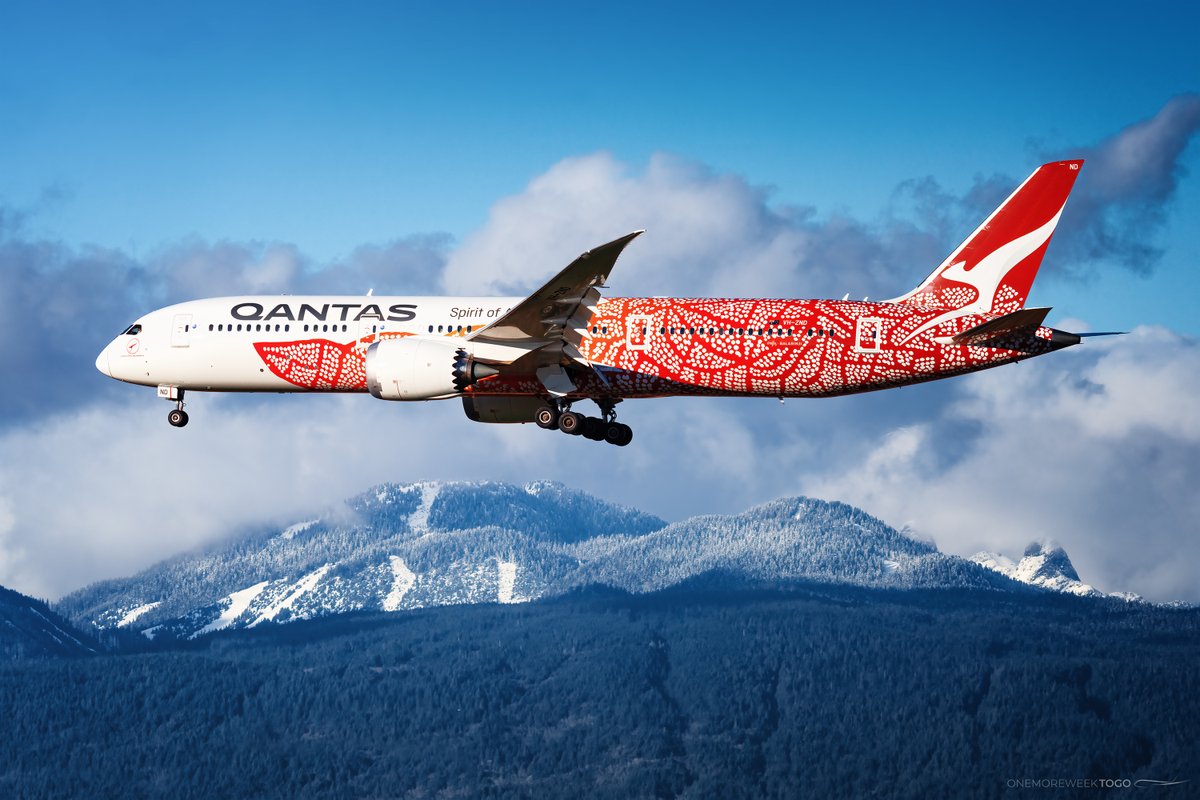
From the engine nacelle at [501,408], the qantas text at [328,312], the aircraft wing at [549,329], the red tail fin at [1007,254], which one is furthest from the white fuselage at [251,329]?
the red tail fin at [1007,254]

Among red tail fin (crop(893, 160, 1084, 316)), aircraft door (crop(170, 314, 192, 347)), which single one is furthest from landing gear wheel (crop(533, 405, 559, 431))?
aircraft door (crop(170, 314, 192, 347))

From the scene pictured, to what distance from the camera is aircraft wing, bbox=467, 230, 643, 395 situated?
53656 mm

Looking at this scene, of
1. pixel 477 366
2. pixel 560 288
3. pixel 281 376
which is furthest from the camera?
pixel 281 376

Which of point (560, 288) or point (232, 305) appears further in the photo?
point (232, 305)

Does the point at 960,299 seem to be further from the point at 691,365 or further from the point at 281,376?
the point at 281,376

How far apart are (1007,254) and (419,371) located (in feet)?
76.5

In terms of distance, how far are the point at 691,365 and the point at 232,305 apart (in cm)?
1966

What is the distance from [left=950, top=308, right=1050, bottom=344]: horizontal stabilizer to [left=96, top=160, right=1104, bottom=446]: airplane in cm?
8

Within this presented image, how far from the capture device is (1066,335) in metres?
56.2

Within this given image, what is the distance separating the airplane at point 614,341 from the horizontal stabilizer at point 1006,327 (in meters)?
0.08

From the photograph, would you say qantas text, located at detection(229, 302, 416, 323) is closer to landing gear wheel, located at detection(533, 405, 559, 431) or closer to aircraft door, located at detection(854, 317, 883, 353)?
landing gear wheel, located at detection(533, 405, 559, 431)

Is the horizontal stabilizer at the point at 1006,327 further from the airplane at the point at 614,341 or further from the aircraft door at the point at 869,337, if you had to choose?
the aircraft door at the point at 869,337

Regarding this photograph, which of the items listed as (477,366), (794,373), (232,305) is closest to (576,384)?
(477,366)

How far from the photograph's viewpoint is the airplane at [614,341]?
188 feet
